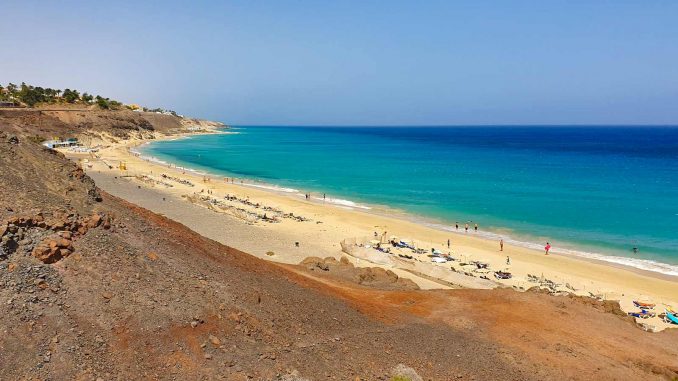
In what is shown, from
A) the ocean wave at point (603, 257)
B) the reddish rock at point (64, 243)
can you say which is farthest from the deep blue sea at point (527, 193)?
the reddish rock at point (64, 243)

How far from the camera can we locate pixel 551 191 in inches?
2591

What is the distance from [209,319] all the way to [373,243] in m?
23.9

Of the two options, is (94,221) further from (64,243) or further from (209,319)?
(209,319)

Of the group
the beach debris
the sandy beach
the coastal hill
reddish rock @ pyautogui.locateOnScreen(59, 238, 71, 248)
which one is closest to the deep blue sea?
the sandy beach

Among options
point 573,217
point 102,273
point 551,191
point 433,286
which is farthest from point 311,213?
point 551,191

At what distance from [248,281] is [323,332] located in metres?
3.23

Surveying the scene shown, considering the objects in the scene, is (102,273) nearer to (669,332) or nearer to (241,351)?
(241,351)

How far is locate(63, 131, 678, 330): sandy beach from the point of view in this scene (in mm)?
27953

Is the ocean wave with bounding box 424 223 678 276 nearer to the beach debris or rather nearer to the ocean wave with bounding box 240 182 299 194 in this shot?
the ocean wave with bounding box 240 182 299 194

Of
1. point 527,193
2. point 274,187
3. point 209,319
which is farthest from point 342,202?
point 209,319

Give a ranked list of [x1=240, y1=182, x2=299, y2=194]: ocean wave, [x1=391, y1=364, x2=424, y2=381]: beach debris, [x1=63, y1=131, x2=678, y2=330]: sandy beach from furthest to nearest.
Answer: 1. [x1=240, y1=182, x2=299, y2=194]: ocean wave
2. [x1=63, y1=131, x2=678, y2=330]: sandy beach
3. [x1=391, y1=364, x2=424, y2=381]: beach debris

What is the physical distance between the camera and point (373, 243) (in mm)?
35406

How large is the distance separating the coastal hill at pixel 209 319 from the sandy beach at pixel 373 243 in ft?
25.6

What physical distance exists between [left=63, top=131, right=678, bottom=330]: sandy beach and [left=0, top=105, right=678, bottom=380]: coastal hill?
780 centimetres
